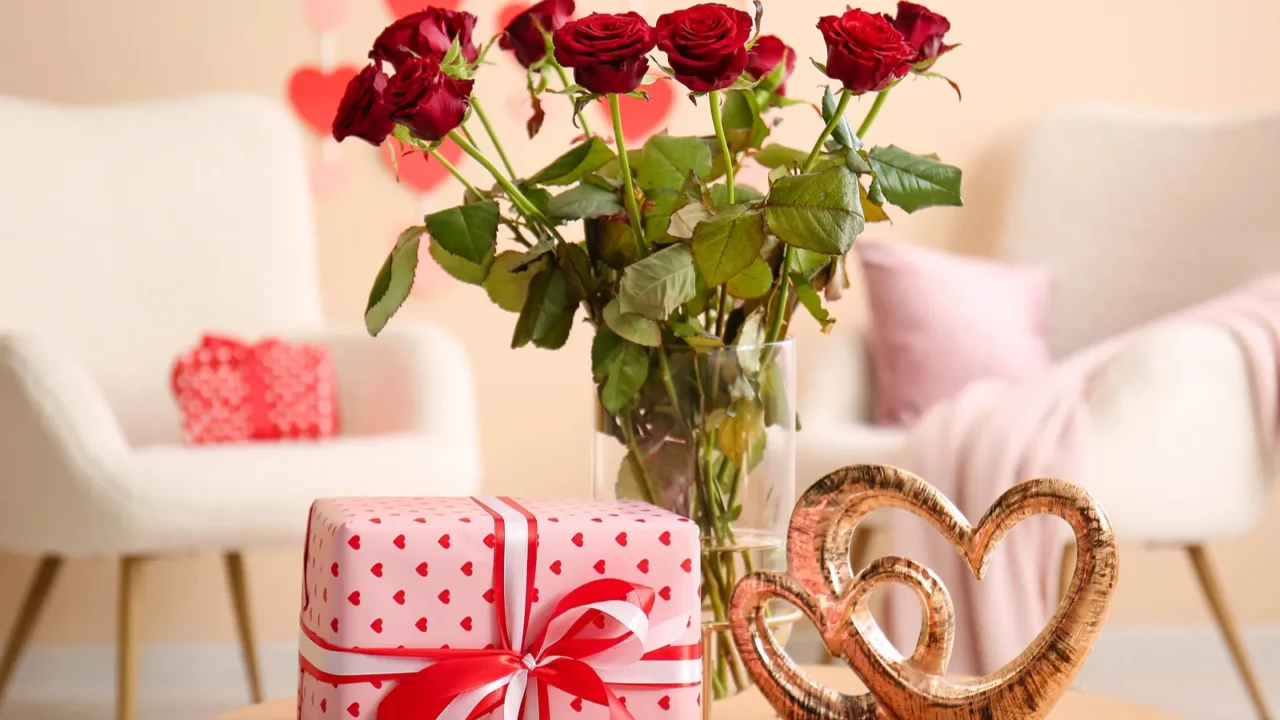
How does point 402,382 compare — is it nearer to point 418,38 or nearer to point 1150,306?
point 418,38

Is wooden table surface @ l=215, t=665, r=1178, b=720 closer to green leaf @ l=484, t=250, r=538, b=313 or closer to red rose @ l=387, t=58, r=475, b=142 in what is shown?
green leaf @ l=484, t=250, r=538, b=313

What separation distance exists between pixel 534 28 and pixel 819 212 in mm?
256

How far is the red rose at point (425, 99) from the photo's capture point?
0.75m

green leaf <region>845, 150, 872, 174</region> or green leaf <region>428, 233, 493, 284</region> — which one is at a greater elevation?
green leaf <region>845, 150, 872, 174</region>

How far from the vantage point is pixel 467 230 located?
0.85m

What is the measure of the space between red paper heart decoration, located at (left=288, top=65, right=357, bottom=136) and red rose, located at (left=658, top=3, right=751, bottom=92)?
6.16 feet

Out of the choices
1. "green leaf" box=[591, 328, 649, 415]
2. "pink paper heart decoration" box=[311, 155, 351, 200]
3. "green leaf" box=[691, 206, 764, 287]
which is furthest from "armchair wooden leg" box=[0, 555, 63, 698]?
"green leaf" box=[691, 206, 764, 287]

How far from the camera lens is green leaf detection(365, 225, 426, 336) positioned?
85 centimetres

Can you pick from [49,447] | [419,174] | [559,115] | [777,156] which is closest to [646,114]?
[559,115]

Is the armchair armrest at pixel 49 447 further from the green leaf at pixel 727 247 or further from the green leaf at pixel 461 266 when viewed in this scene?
the green leaf at pixel 727 247

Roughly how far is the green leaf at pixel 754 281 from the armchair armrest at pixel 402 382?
1.01 meters

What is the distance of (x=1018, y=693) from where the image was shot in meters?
0.73

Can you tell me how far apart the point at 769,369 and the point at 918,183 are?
0.50 ft

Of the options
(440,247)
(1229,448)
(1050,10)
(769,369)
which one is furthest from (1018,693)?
A: (1050,10)
